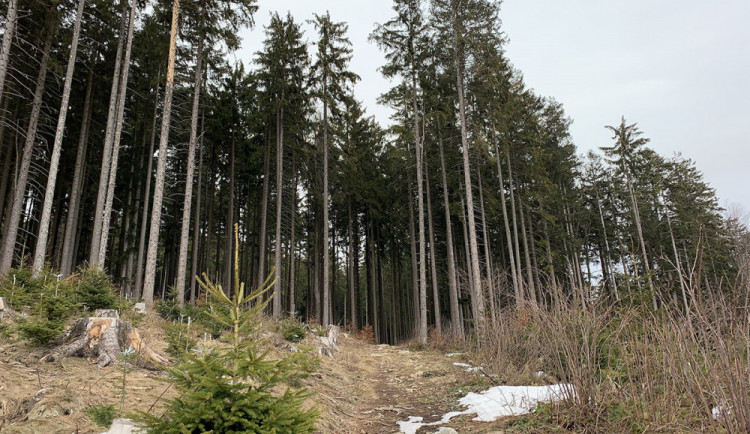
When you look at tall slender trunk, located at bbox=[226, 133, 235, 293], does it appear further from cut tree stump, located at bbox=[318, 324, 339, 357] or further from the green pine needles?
the green pine needles

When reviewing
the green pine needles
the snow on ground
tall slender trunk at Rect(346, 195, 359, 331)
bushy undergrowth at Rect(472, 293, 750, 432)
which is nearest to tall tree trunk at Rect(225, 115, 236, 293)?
tall slender trunk at Rect(346, 195, 359, 331)

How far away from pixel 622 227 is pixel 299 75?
1018 inches

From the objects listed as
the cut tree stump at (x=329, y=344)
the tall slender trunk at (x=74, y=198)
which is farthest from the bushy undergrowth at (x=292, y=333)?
the tall slender trunk at (x=74, y=198)

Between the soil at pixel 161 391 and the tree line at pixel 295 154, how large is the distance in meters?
2.05

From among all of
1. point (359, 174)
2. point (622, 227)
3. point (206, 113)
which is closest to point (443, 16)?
point (359, 174)

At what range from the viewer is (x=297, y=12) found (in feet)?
60.3

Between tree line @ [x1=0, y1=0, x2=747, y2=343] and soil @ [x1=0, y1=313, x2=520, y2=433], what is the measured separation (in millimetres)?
2050

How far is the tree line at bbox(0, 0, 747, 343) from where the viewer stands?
41.3ft

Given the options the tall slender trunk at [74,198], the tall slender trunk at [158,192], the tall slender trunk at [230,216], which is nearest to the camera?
the tall slender trunk at [158,192]

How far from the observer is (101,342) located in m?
4.91

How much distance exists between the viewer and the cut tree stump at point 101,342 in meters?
4.73

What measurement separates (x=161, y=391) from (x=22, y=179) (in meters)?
11.5

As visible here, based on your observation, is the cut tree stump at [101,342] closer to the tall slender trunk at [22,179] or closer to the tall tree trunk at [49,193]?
the tall tree trunk at [49,193]

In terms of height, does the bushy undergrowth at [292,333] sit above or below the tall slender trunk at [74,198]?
below
